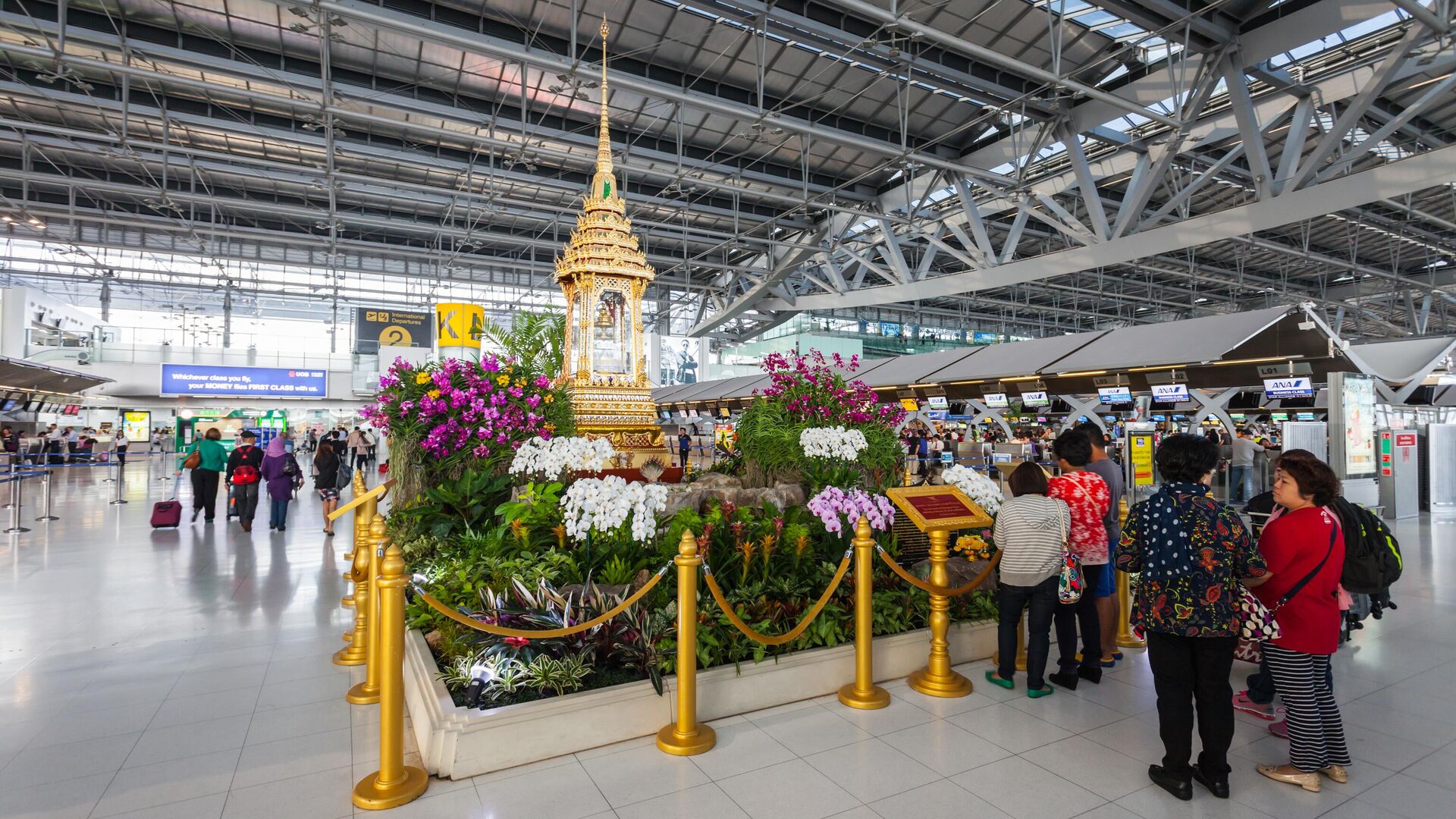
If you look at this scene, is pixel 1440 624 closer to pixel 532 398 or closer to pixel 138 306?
pixel 532 398

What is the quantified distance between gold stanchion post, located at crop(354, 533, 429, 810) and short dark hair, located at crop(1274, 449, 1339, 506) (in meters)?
4.01

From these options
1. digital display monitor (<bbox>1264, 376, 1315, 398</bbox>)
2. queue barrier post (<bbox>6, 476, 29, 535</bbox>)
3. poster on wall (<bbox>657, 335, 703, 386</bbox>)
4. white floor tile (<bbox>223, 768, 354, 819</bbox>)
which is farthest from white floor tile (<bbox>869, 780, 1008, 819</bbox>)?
poster on wall (<bbox>657, 335, 703, 386</bbox>)

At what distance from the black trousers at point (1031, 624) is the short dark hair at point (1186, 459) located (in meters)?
1.12

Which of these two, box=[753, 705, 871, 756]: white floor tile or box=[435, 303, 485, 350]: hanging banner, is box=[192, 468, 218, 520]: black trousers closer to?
box=[435, 303, 485, 350]: hanging banner

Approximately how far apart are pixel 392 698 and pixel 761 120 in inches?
390

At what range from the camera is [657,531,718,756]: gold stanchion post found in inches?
135

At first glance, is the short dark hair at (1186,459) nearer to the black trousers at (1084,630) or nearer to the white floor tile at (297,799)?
the black trousers at (1084,630)

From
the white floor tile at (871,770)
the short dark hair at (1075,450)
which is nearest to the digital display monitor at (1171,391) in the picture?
the short dark hair at (1075,450)

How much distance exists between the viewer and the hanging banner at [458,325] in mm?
20188

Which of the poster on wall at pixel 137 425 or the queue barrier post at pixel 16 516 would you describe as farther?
the poster on wall at pixel 137 425

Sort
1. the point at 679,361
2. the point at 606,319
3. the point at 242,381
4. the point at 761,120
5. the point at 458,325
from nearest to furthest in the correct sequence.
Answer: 1. the point at 606,319
2. the point at 761,120
3. the point at 458,325
4. the point at 242,381
5. the point at 679,361

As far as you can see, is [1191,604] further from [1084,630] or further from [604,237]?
[604,237]

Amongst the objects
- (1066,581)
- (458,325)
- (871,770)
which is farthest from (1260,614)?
(458,325)

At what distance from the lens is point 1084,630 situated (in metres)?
4.38
